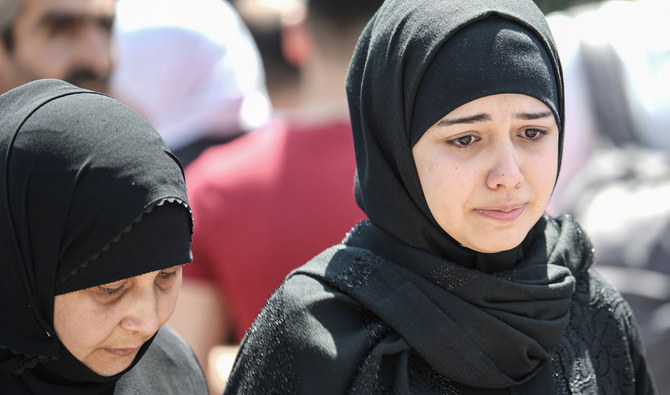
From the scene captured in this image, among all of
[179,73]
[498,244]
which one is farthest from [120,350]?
[179,73]

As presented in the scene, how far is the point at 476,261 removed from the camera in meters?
2.52

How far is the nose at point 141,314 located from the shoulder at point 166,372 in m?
0.24

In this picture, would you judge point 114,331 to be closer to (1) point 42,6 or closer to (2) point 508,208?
(2) point 508,208

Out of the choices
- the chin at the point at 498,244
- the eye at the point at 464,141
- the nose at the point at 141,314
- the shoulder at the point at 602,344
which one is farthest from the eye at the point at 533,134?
the nose at the point at 141,314

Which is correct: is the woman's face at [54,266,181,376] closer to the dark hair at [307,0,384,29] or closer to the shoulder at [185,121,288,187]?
the shoulder at [185,121,288,187]

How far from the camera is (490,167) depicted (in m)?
2.32

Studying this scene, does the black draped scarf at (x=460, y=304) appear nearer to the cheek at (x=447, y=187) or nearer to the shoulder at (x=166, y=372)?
the cheek at (x=447, y=187)

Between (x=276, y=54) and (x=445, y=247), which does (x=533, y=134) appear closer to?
(x=445, y=247)

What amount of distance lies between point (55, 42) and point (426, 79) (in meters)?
1.89

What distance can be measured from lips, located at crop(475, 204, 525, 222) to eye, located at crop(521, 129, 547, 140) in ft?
0.55

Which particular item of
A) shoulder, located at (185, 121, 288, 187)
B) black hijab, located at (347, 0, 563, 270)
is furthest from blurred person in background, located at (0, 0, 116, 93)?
black hijab, located at (347, 0, 563, 270)

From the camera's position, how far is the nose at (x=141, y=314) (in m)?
2.23

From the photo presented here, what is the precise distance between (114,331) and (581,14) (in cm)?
321

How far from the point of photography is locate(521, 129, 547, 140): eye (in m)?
2.39
